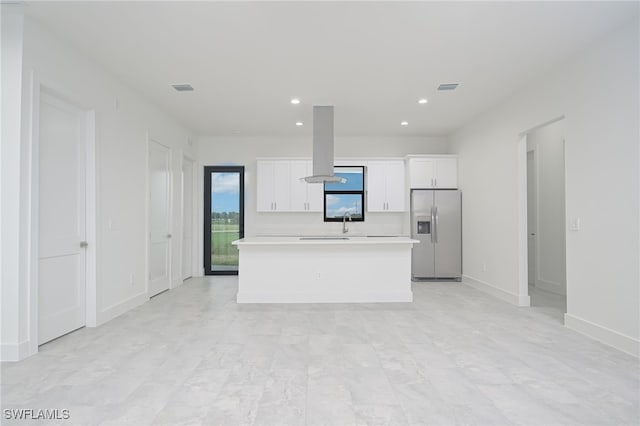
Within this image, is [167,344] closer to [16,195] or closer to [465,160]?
[16,195]

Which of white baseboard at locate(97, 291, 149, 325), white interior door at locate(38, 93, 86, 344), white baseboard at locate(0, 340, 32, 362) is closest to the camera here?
white baseboard at locate(0, 340, 32, 362)

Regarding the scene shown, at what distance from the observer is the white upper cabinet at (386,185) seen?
23.5 feet

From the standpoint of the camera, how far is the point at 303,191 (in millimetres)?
7145

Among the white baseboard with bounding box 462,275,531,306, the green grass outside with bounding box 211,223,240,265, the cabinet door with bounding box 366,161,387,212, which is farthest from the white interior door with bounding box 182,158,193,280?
the white baseboard with bounding box 462,275,531,306

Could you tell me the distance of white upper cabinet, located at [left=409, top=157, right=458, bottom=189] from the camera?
273 inches

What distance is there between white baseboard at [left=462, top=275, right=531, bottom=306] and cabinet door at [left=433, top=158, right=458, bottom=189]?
5.74 ft

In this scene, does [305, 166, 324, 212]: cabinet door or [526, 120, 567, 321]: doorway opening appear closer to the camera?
[526, 120, 567, 321]: doorway opening

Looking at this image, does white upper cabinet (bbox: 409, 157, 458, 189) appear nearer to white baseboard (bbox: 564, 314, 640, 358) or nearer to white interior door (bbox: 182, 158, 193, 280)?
white baseboard (bbox: 564, 314, 640, 358)

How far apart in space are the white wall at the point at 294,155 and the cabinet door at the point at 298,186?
286mm

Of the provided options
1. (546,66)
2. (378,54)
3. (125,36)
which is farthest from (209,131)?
(546,66)

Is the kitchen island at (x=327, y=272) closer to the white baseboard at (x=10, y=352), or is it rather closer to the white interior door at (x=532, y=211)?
the white baseboard at (x=10, y=352)

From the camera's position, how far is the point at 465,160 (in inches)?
261

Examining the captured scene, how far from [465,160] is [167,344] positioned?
18.5ft

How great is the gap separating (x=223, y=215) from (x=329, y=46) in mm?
4654
